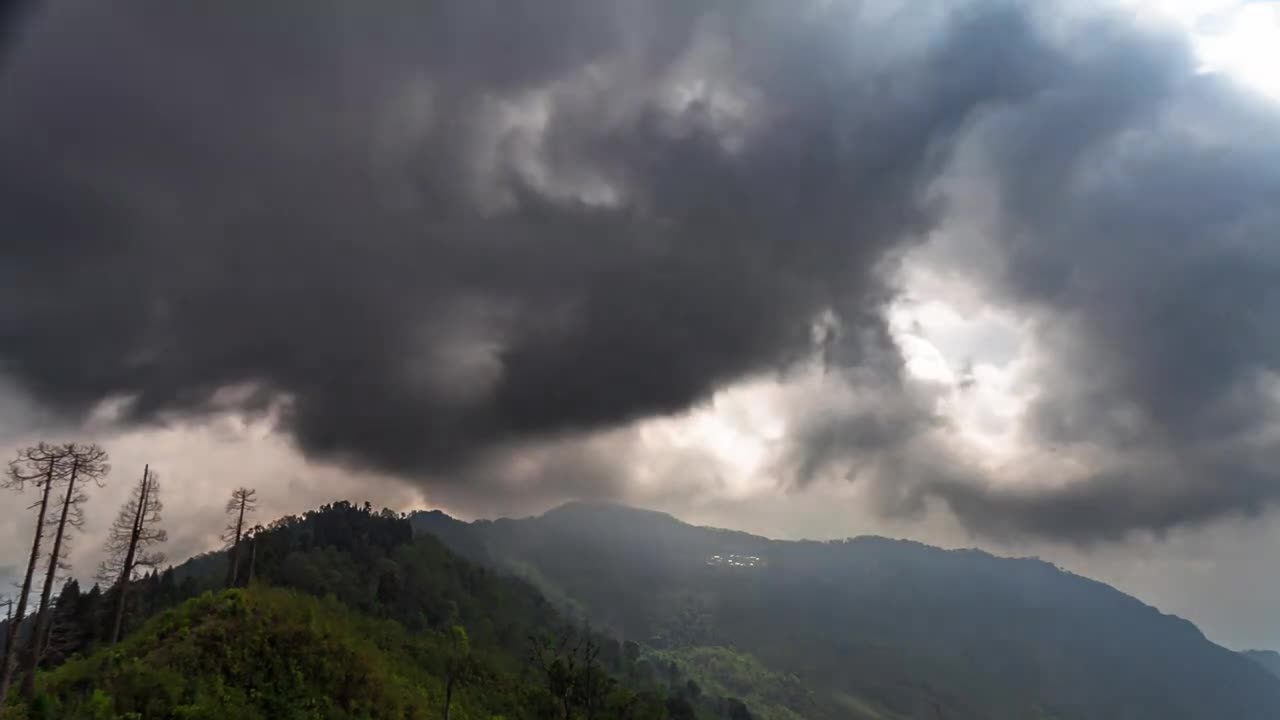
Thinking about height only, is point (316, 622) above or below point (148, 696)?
above

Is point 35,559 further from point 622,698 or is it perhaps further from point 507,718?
point 622,698

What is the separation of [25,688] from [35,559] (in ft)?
32.1

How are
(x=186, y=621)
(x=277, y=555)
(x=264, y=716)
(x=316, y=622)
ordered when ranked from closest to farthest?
(x=264, y=716)
(x=186, y=621)
(x=316, y=622)
(x=277, y=555)

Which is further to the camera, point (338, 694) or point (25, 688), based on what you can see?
point (338, 694)

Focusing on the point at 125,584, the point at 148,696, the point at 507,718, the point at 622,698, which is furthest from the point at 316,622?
the point at 622,698

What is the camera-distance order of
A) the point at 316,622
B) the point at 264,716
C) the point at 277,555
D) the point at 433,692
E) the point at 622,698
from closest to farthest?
the point at 264,716 < the point at 316,622 < the point at 433,692 < the point at 622,698 < the point at 277,555

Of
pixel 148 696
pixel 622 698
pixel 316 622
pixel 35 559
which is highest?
pixel 35 559

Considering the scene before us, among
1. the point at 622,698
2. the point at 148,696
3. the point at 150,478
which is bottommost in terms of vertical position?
the point at 622,698

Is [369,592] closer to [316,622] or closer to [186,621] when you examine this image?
[316,622]

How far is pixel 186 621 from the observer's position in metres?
65.8

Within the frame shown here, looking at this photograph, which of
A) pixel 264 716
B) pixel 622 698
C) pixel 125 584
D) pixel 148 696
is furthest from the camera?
pixel 622 698

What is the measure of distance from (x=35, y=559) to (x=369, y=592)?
124881 millimetres

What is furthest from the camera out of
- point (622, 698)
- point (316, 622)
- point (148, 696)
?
point (622, 698)

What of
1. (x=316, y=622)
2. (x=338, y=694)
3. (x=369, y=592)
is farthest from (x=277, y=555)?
(x=338, y=694)
